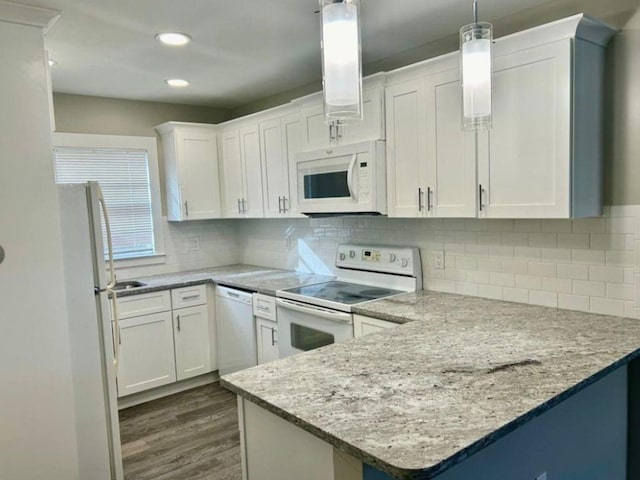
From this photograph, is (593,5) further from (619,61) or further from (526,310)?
(526,310)

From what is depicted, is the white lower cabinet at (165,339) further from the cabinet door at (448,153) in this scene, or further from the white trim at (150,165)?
the cabinet door at (448,153)

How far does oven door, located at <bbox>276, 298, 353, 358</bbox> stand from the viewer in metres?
2.80

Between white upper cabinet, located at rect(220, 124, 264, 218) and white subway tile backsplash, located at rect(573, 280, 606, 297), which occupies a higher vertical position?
white upper cabinet, located at rect(220, 124, 264, 218)

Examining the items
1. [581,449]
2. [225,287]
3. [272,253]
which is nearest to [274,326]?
[225,287]

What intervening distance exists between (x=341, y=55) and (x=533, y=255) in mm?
1671

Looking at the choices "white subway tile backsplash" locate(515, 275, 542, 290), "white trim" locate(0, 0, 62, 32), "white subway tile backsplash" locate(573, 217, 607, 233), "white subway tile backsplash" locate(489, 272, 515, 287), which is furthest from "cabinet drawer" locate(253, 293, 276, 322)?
"white trim" locate(0, 0, 62, 32)

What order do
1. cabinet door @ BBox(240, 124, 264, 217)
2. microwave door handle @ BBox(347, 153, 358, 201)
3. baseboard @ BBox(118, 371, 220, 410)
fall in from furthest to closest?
cabinet door @ BBox(240, 124, 264, 217) < baseboard @ BBox(118, 371, 220, 410) < microwave door handle @ BBox(347, 153, 358, 201)

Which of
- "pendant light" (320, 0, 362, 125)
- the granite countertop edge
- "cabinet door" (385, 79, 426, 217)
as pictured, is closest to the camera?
the granite countertop edge

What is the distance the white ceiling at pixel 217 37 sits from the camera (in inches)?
89.8

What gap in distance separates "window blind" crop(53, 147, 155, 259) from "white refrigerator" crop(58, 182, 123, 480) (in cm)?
175

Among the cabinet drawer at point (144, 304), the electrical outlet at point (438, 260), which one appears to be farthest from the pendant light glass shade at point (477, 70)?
the cabinet drawer at point (144, 304)

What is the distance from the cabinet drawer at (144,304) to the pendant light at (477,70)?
2867 mm

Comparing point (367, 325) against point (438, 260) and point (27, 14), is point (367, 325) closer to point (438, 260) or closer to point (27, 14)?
point (438, 260)

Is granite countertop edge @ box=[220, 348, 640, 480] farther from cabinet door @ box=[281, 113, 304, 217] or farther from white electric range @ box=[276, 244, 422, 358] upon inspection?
cabinet door @ box=[281, 113, 304, 217]
